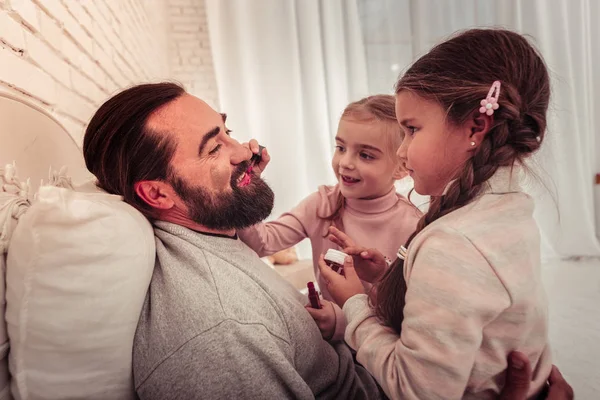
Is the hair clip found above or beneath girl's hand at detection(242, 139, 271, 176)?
above

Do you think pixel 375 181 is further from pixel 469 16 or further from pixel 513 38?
pixel 469 16

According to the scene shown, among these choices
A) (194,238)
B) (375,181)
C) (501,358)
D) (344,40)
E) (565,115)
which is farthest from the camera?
(344,40)

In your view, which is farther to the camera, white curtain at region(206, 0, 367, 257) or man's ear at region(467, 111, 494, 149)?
white curtain at region(206, 0, 367, 257)

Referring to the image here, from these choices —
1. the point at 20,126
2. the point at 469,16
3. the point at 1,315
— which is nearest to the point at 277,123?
the point at 469,16

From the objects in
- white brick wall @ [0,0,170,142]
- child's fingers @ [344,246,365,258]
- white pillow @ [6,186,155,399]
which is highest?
white brick wall @ [0,0,170,142]

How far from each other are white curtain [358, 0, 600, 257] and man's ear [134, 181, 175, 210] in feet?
7.91

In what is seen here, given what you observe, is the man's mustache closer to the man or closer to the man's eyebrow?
the man

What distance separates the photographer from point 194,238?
36.7 inches

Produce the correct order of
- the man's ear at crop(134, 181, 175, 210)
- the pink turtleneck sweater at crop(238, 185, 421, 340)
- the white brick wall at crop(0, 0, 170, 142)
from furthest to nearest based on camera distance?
the pink turtleneck sweater at crop(238, 185, 421, 340) < the man's ear at crop(134, 181, 175, 210) < the white brick wall at crop(0, 0, 170, 142)

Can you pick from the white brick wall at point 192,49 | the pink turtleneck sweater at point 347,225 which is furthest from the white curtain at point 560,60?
the pink turtleneck sweater at point 347,225

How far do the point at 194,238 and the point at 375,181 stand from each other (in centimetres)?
75

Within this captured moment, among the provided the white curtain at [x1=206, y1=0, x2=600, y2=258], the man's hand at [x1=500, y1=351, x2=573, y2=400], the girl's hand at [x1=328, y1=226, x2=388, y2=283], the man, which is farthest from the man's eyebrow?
the white curtain at [x1=206, y1=0, x2=600, y2=258]

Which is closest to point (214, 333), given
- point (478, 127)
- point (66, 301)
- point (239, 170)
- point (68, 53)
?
point (66, 301)

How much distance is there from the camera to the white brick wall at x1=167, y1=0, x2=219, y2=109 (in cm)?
333
